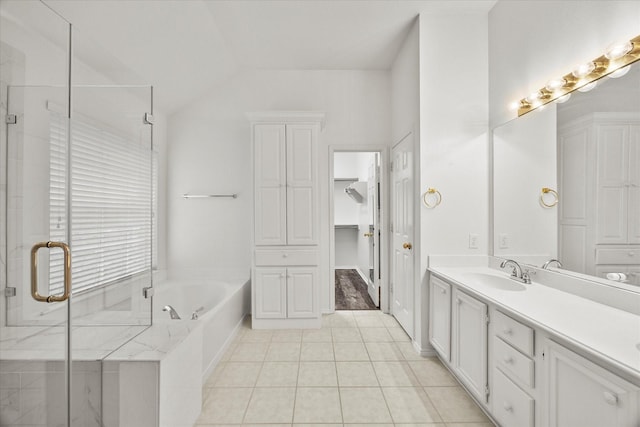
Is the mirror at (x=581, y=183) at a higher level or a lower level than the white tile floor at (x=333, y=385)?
higher

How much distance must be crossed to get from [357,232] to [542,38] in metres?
4.46

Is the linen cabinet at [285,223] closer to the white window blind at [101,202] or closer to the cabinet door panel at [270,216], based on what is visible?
the cabinet door panel at [270,216]

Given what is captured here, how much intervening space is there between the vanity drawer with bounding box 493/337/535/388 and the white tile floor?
0.46 m

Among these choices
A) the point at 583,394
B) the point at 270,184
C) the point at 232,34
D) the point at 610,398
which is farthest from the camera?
the point at 270,184

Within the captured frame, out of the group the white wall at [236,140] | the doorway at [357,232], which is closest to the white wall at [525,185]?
the doorway at [357,232]

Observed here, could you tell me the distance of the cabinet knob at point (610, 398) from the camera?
932mm

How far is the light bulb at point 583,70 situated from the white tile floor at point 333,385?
198cm

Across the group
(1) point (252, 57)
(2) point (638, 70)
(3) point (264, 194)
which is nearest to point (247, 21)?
(1) point (252, 57)

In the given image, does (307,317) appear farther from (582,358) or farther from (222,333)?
(582,358)

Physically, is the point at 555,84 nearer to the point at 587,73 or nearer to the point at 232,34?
the point at 587,73

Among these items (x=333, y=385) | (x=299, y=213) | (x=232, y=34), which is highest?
A: (x=232, y=34)

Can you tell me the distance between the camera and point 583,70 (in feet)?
5.25

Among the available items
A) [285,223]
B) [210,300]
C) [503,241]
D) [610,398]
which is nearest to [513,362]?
[610,398]

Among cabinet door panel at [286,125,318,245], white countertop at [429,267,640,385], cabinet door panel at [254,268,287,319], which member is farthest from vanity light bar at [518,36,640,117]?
cabinet door panel at [254,268,287,319]
